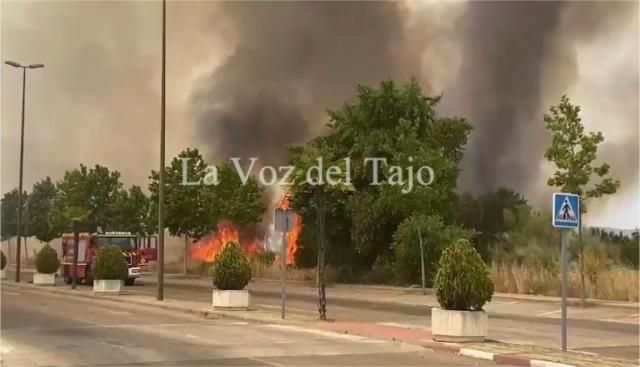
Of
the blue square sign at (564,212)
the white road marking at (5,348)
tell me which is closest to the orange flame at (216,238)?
the white road marking at (5,348)

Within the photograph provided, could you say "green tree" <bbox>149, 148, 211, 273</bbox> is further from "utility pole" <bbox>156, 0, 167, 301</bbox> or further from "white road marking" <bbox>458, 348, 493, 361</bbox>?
"white road marking" <bbox>458, 348, 493, 361</bbox>

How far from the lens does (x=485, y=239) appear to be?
1759 inches

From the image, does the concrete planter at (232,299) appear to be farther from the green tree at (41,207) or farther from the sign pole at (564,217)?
the green tree at (41,207)

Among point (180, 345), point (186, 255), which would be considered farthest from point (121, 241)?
point (180, 345)

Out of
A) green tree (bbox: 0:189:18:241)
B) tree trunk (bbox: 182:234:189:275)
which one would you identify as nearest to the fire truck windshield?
tree trunk (bbox: 182:234:189:275)

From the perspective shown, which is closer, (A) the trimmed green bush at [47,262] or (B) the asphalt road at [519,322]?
(B) the asphalt road at [519,322]

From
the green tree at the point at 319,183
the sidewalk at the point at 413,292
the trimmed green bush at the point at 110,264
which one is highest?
the green tree at the point at 319,183

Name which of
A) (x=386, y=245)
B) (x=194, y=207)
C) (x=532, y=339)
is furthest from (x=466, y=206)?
(x=532, y=339)

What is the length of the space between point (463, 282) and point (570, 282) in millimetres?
14736

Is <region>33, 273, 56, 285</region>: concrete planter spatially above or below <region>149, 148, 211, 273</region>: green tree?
below

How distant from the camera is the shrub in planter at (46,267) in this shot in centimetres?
3416

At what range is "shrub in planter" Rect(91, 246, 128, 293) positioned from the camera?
85.7ft

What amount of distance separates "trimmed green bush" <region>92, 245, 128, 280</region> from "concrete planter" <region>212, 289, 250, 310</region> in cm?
754

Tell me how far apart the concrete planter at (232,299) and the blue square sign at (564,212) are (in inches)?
398
